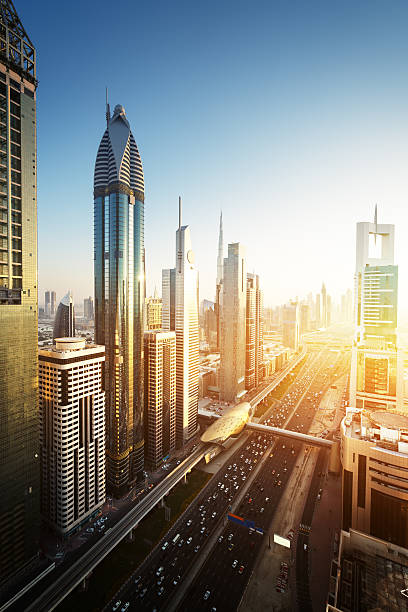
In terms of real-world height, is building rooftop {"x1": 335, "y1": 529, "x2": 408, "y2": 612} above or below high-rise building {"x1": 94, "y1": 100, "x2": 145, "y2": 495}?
below

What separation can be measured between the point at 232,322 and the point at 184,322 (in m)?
44.8

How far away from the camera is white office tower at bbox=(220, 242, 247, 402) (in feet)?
422

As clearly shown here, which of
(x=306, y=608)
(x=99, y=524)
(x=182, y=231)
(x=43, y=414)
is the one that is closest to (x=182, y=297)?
(x=182, y=231)

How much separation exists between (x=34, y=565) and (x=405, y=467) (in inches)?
2368

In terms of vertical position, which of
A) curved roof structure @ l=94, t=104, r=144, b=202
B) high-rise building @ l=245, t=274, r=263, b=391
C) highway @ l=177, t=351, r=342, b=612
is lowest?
highway @ l=177, t=351, r=342, b=612

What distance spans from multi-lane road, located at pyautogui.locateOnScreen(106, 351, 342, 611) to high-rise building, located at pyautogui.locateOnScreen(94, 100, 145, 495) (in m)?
18.0

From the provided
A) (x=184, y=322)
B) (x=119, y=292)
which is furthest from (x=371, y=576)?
(x=184, y=322)

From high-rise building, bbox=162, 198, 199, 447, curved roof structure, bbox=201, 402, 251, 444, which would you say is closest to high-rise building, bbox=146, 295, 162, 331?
high-rise building, bbox=162, 198, 199, 447

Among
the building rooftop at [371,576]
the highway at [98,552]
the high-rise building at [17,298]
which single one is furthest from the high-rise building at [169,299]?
the building rooftop at [371,576]

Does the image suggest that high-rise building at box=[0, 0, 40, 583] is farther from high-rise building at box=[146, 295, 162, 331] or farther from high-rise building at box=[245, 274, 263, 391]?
high-rise building at box=[245, 274, 263, 391]

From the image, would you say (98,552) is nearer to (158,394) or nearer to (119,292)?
(158,394)

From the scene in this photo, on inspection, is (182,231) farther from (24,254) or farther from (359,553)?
(359,553)

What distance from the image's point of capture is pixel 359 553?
131ft

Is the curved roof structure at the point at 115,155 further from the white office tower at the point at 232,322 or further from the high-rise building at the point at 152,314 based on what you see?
the white office tower at the point at 232,322
